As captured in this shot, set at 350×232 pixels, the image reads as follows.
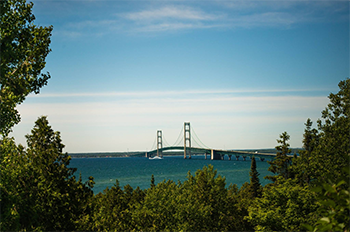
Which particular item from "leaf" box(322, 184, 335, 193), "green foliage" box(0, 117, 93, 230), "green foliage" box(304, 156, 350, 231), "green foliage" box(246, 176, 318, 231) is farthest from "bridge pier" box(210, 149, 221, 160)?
"leaf" box(322, 184, 335, 193)

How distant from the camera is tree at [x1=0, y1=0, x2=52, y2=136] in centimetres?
745

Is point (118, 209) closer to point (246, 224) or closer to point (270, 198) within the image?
point (270, 198)

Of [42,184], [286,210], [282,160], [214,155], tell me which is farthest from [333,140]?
[214,155]

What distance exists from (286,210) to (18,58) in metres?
23.8

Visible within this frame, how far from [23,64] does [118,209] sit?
22162 millimetres

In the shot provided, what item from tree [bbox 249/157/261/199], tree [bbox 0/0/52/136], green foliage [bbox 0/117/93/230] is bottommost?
tree [bbox 249/157/261/199]

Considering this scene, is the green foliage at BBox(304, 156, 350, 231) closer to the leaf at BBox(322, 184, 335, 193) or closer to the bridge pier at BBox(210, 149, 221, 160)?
the leaf at BBox(322, 184, 335, 193)

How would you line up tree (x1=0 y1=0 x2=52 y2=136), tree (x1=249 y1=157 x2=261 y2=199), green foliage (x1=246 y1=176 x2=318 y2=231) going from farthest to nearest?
tree (x1=249 y1=157 x2=261 y2=199)
green foliage (x1=246 y1=176 x2=318 y2=231)
tree (x1=0 y1=0 x2=52 y2=136)

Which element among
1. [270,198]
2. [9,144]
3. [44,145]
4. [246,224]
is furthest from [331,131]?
[246,224]

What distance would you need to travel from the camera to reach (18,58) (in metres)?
A: 7.70

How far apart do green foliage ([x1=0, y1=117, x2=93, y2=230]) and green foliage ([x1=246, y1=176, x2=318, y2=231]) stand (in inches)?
670

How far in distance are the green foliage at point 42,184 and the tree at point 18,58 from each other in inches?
68.1

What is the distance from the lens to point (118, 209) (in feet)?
91.8

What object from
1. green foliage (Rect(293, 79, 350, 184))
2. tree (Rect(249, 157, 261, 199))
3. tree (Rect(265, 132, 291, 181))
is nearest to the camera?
green foliage (Rect(293, 79, 350, 184))
